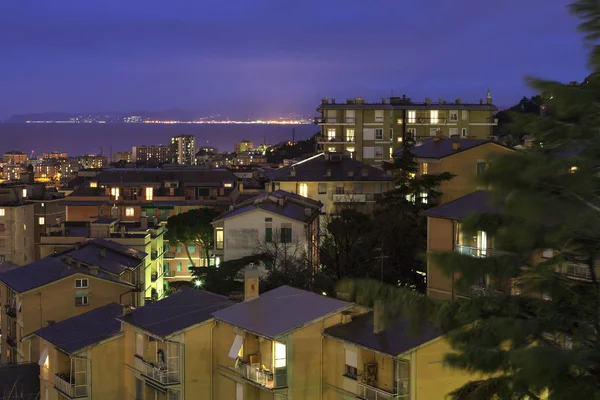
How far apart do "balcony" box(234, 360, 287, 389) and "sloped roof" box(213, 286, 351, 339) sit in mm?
788

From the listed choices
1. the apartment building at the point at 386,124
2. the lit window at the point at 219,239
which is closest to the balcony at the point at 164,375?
the lit window at the point at 219,239

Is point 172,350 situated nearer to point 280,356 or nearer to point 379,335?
point 280,356

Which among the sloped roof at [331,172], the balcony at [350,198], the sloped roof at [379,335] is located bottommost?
the sloped roof at [379,335]

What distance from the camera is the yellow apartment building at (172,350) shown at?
70.8 ft

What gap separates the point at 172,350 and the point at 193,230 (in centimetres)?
2460

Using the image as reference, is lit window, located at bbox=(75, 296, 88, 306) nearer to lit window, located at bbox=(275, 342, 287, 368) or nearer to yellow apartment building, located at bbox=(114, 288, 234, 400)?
yellow apartment building, located at bbox=(114, 288, 234, 400)

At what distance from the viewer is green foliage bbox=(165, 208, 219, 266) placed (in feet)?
150

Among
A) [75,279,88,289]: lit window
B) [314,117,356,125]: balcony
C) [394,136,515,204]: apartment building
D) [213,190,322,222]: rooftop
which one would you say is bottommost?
[75,279,88,289]: lit window

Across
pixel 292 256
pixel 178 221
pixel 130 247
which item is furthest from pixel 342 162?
pixel 292 256

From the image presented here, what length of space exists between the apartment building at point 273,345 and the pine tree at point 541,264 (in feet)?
24.6

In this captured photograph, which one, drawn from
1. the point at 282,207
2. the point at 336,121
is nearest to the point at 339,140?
the point at 336,121

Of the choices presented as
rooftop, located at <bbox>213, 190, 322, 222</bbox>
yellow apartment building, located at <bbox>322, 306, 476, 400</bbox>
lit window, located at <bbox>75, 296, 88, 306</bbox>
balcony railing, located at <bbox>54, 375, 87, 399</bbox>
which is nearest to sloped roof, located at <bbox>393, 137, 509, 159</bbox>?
rooftop, located at <bbox>213, 190, 322, 222</bbox>

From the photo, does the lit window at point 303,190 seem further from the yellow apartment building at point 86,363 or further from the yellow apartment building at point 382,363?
the yellow apartment building at point 382,363

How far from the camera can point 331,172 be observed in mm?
47781
